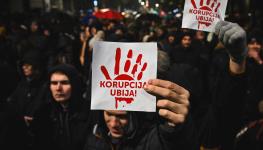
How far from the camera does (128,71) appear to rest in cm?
206

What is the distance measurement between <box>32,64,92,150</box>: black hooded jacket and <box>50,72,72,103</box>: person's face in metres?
0.05

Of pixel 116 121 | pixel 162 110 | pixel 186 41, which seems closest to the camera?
pixel 162 110

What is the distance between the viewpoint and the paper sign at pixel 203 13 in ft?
8.33

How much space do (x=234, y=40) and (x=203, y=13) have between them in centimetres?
62

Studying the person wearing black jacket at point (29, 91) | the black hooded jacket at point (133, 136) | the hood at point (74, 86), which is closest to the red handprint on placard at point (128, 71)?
the black hooded jacket at point (133, 136)

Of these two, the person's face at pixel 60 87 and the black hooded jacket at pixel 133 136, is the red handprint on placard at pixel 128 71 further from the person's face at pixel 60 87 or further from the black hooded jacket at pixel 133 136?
the person's face at pixel 60 87

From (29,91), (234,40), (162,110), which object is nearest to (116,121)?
(162,110)

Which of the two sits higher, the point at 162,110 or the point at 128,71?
the point at 128,71

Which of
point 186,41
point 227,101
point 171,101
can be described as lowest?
point 186,41

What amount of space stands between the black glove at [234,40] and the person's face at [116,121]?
0.90m

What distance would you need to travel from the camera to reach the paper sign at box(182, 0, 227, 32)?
8.33 ft

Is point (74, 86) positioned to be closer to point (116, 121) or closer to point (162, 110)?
point (116, 121)

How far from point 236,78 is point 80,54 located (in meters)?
6.73

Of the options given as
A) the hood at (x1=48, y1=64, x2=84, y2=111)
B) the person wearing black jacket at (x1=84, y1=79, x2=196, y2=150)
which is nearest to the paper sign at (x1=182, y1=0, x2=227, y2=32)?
the person wearing black jacket at (x1=84, y1=79, x2=196, y2=150)
